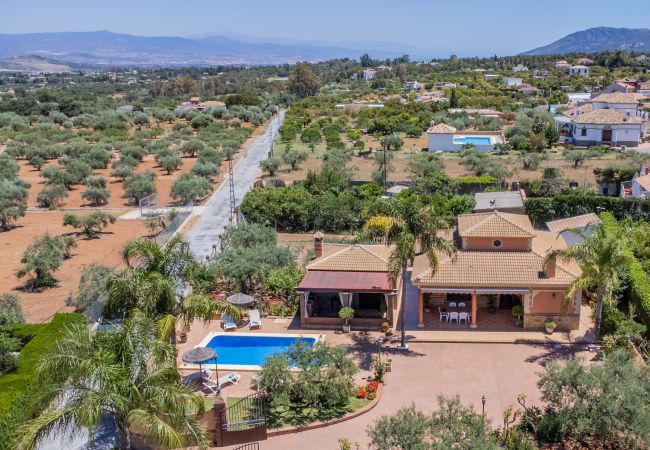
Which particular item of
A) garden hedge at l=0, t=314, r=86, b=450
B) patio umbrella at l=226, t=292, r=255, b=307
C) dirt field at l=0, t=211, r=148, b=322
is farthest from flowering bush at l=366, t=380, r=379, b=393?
dirt field at l=0, t=211, r=148, b=322

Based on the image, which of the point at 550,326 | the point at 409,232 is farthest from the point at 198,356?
the point at 550,326

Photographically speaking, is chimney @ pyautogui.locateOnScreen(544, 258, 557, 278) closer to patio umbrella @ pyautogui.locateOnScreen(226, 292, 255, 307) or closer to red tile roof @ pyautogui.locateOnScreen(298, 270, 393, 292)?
red tile roof @ pyautogui.locateOnScreen(298, 270, 393, 292)

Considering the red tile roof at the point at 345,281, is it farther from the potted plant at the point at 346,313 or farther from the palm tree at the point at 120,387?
the palm tree at the point at 120,387

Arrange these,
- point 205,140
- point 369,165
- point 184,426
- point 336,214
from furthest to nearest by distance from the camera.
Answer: point 205,140 < point 369,165 < point 336,214 < point 184,426

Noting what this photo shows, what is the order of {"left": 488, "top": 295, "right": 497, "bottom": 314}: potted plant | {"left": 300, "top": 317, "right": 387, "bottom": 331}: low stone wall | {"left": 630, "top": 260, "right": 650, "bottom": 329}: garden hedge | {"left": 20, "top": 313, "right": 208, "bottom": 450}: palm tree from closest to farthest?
1. {"left": 20, "top": 313, "right": 208, "bottom": 450}: palm tree
2. {"left": 630, "top": 260, "right": 650, "bottom": 329}: garden hedge
3. {"left": 300, "top": 317, "right": 387, "bottom": 331}: low stone wall
4. {"left": 488, "top": 295, "right": 497, "bottom": 314}: potted plant

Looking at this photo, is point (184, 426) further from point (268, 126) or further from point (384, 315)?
point (268, 126)

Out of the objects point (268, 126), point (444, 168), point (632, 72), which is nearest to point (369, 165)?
point (444, 168)

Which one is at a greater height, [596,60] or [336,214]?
[596,60]

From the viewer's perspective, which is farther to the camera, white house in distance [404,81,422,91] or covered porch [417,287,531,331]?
white house in distance [404,81,422,91]

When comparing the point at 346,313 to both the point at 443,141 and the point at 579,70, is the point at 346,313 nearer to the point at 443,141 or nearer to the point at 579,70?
the point at 443,141
